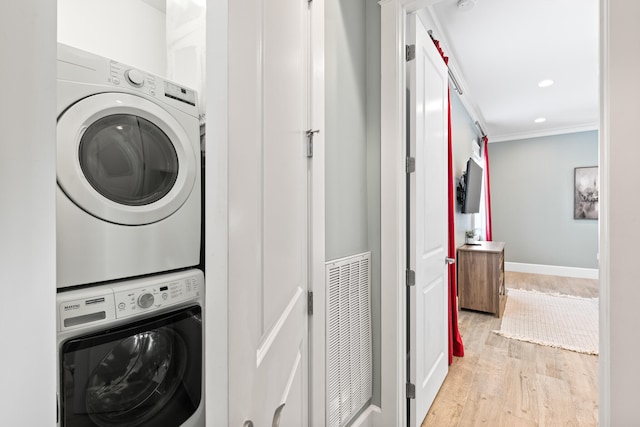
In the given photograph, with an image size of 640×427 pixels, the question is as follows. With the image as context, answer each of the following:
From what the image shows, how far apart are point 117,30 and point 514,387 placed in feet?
12.1

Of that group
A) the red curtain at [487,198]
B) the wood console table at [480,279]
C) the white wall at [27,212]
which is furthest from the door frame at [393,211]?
the red curtain at [487,198]

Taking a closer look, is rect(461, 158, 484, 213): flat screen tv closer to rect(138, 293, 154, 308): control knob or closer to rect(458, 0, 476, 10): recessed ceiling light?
rect(458, 0, 476, 10): recessed ceiling light

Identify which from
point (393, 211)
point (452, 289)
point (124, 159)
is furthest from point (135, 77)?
point (452, 289)

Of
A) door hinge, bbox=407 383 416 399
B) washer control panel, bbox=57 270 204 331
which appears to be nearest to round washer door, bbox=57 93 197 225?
washer control panel, bbox=57 270 204 331

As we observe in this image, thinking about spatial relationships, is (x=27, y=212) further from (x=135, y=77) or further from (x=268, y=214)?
(x=135, y=77)

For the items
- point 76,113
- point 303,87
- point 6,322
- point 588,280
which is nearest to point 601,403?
point 303,87

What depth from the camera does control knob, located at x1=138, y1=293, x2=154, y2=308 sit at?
3.59 feet

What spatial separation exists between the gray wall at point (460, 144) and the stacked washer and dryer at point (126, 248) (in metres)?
3.06

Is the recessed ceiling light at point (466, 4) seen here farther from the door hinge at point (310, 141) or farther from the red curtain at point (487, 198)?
the red curtain at point (487, 198)

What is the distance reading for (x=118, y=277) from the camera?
107 centimetres

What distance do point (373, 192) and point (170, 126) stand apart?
3.52ft

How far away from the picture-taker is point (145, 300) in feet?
3.63

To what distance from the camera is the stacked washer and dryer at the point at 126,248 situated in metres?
0.97

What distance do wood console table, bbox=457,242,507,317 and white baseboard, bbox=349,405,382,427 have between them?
8.57 ft
